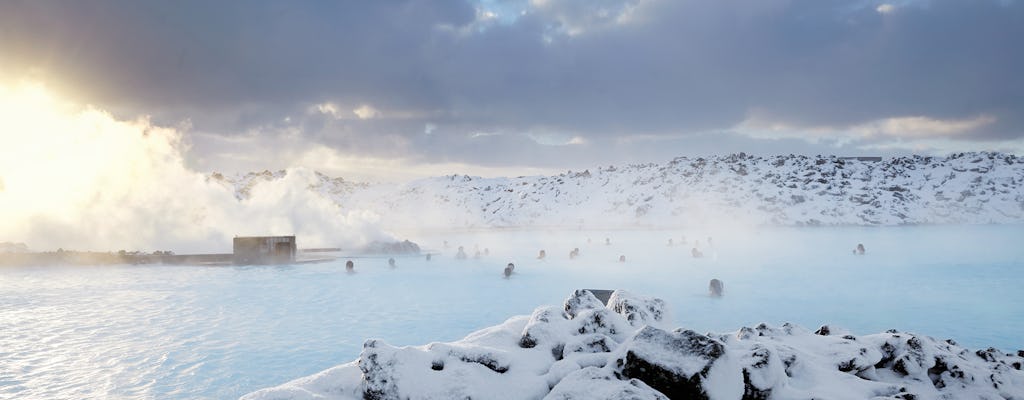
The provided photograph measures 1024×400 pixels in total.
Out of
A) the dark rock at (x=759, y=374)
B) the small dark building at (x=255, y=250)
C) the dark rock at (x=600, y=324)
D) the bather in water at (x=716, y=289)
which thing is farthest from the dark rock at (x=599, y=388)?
the small dark building at (x=255, y=250)

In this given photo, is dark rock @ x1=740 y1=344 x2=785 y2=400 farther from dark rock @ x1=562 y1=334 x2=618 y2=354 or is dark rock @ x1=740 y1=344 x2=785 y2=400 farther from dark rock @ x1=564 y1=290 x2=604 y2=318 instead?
dark rock @ x1=564 y1=290 x2=604 y2=318

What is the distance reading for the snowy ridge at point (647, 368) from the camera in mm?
4125

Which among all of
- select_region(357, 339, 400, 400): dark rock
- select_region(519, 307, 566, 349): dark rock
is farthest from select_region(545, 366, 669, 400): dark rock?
select_region(519, 307, 566, 349): dark rock

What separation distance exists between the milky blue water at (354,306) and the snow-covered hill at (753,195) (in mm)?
37139

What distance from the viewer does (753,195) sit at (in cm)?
6725

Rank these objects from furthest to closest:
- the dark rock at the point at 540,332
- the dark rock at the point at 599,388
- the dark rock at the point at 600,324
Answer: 1. the dark rock at the point at 600,324
2. the dark rock at the point at 540,332
3. the dark rock at the point at 599,388

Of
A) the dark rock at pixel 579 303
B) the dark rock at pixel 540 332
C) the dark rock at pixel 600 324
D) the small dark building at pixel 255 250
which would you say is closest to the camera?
the dark rock at pixel 540 332

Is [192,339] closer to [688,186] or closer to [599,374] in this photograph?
[599,374]

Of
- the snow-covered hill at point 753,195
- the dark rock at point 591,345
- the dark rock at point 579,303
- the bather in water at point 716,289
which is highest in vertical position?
the snow-covered hill at point 753,195

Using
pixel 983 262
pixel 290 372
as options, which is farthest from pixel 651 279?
pixel 983 262

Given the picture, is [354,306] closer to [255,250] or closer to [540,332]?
[255,250]

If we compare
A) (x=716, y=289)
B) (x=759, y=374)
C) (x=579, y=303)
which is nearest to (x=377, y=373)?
(x=759, y=374)

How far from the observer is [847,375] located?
17.0 feet

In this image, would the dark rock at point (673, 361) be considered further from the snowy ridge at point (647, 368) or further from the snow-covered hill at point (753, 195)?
the snow-covered hill at point (753, 195)
